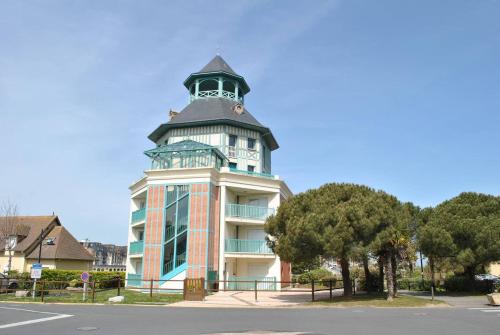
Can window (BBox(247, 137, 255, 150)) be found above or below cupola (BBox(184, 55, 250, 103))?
below

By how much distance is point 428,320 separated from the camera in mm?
13367

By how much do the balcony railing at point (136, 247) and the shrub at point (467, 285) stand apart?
20474 millimetres

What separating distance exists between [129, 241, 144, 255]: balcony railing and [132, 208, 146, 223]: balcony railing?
5.33ft

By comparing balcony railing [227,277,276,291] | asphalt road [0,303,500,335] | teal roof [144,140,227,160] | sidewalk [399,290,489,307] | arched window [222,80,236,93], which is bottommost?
sidewalk [399,290,489,307]

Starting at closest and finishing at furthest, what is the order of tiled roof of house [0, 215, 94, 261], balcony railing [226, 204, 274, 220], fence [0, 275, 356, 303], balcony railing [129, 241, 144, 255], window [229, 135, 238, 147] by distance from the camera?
fence [0, 275, 356, 303], balcony railing [226, 204, 274, 220], balcony railing [129, 241, 144, 255], window [229, 135, 238, 147], tiled roof of house [0, 215, 94, 261]

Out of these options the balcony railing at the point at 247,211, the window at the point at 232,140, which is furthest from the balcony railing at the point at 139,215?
the window at the point at 232,140

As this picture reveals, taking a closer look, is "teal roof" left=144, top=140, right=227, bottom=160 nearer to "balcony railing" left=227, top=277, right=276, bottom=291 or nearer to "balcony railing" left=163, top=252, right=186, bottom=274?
"balcony railing" left=163, top=252, right=186, bottom=274

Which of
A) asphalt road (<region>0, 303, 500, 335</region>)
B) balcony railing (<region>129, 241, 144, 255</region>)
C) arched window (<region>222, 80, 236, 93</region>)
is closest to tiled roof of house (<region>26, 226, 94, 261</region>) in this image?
balcony railing (<region>129, 241, 144, 255</region>)

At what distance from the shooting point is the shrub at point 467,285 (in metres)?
27.2

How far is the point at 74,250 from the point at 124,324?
3242 cm

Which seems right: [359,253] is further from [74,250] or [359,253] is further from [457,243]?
[74,250]

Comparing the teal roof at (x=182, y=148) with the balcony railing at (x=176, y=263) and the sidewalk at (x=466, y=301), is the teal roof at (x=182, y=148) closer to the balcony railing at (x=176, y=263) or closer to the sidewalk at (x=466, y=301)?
the balcony railing at (x=176, y=263)

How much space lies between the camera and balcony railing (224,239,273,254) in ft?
93.7

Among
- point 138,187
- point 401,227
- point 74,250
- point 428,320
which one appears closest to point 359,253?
point 401,227
